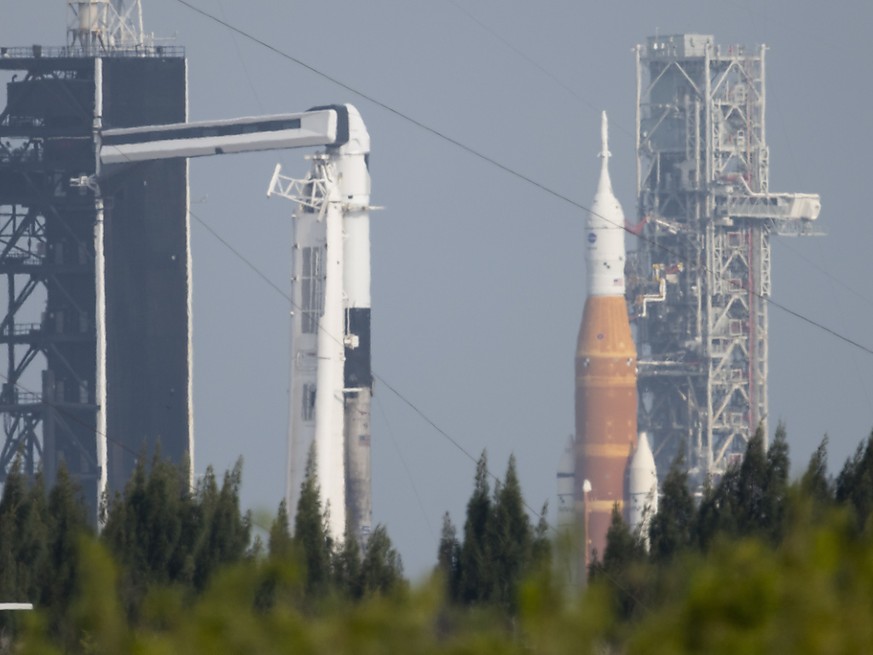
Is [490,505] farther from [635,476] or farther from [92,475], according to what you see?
[635,476]

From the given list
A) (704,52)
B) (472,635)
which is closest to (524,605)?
(472,635)

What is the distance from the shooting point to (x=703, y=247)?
9781 cm

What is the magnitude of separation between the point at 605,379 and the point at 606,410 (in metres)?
1.66

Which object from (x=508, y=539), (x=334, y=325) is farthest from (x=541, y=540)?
(x=334, y=325)

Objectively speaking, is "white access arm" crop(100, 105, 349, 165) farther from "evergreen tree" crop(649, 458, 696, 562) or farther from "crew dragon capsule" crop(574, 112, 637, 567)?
"evergreen tree" crop(649, 458, 696, 562)

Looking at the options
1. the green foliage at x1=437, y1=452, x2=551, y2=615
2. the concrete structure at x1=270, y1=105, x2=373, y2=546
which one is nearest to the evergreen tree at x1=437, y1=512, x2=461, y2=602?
the green foliage at x1=437, y1=452, x2=551, y2=615

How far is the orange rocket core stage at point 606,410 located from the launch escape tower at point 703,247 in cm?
278

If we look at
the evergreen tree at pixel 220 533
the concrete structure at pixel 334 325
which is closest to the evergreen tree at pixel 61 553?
the evergreen tree at pixel 220 533

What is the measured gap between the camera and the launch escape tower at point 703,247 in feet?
321

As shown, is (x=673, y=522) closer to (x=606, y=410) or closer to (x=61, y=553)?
(x=61, y=553)

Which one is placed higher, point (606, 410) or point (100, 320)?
point (100, 320)

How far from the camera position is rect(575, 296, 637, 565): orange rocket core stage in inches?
3816

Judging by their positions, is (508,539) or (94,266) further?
(94,266)

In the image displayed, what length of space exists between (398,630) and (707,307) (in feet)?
311
